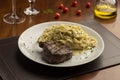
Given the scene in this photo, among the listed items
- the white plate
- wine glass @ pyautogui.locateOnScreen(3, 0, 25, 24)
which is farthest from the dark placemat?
wine glass @ pyautogui.locateOnScreen(3, 0, 25, 24)

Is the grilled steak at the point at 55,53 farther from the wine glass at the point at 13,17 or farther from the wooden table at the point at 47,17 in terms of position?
the wine glass at the point at 13,17

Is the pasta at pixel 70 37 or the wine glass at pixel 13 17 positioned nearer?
the pasta at pixel 70 37

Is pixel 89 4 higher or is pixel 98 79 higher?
pixel 89 4

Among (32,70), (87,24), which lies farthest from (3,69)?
(87,24)

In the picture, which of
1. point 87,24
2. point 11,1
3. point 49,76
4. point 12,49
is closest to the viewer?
point 49,76

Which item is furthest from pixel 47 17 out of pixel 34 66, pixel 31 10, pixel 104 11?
pixel 34 66

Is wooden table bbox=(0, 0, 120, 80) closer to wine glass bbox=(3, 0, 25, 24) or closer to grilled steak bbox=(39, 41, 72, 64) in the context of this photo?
wine glass bbox=(3, 0, 25, 24)

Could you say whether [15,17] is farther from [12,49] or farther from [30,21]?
[12,49]

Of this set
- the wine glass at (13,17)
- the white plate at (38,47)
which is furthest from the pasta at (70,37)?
the wine glass at (13,17)
